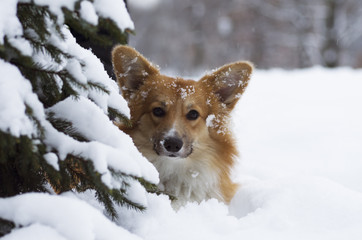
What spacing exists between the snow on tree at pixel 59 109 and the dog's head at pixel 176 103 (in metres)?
1.49

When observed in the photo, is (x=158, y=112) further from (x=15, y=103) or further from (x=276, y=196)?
(x=15, y=103)

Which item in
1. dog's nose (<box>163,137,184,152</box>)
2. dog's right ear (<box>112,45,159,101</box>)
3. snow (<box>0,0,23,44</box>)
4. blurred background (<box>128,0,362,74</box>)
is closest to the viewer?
snow (<box>0,0,23,44</box>)

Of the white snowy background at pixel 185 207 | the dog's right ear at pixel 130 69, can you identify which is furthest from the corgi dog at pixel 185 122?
the white snowy background at pixel 185 207

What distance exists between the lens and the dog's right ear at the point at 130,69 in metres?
3.52

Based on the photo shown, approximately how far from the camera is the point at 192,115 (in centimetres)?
372

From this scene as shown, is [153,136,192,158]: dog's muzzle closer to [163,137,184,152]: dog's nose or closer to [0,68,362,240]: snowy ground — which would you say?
[163,137,184,152]: dog's nose

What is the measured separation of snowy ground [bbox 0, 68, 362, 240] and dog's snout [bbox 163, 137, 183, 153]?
58cm

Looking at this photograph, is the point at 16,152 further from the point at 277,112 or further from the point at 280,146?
the point at 277,112

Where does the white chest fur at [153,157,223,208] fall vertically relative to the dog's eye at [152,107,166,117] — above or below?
below

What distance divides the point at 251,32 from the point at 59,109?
79.3ft

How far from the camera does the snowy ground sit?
161cm

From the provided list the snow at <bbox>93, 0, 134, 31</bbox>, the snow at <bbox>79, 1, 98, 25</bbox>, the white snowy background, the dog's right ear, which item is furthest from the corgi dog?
the snow at <bbox>79, 1, 98, 25</bbox>

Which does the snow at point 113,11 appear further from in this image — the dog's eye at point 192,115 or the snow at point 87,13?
the dog's eye at point 192,115

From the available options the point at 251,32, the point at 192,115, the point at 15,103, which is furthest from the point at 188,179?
the point at 251,32
